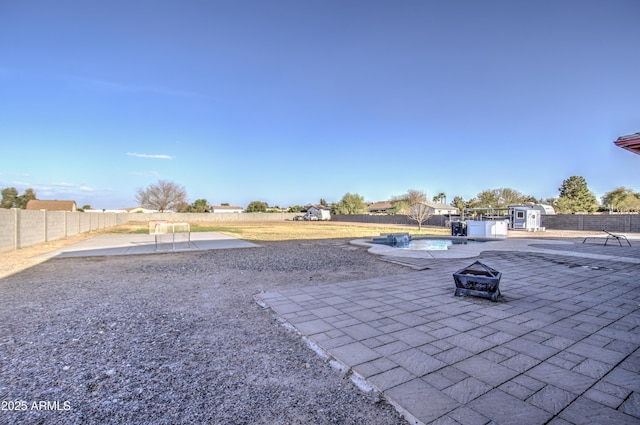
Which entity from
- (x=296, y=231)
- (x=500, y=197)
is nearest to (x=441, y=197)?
(x=500, y=197)

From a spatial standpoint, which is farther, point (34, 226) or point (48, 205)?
point (48, 205)

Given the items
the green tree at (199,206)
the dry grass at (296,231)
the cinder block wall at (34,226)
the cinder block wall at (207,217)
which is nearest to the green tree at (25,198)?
the cinder block wall at (207,217)

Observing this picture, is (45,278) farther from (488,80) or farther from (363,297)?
(488,80)

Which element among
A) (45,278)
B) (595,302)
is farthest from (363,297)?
(45,278)

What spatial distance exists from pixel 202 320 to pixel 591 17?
451 inches

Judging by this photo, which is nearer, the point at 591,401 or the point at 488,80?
the point at 591,401

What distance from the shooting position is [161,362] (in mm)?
2326

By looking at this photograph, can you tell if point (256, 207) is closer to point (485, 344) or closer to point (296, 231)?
point (296, 231)

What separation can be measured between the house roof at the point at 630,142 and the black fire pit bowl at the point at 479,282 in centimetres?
185

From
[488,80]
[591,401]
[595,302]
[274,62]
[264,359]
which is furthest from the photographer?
[274,62]

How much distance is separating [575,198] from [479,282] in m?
53.6

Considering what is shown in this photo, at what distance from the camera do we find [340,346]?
2.51 m

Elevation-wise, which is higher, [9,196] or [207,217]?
[9,196]

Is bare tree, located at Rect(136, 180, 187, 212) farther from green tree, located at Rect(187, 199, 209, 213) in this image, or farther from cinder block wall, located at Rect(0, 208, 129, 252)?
cinder block wall, located at Rect(0, 208, 129, 252)
